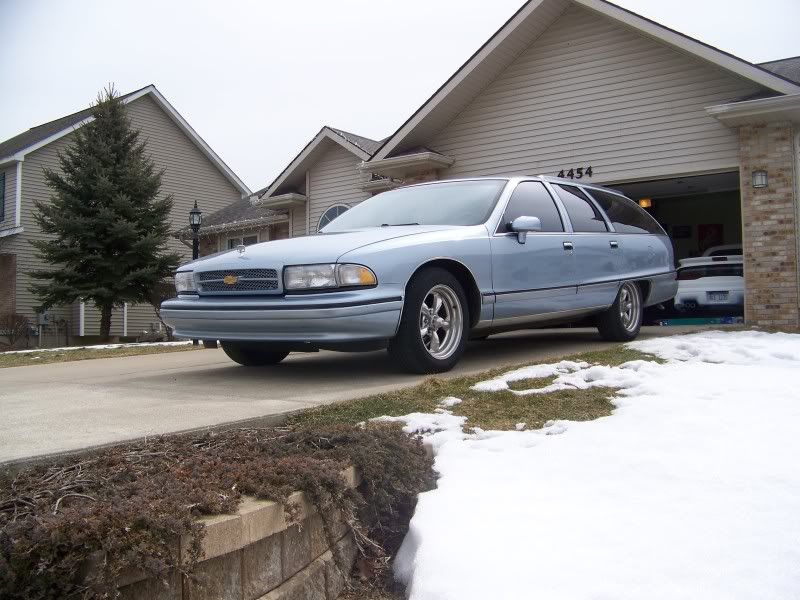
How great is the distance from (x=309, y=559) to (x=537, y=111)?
1072 cm

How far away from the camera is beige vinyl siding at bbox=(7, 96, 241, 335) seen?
2248cm

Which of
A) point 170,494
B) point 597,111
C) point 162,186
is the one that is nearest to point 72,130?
point 162,186

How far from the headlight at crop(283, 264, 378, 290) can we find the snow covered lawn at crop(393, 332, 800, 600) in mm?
990

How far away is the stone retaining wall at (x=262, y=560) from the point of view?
6.66 feet

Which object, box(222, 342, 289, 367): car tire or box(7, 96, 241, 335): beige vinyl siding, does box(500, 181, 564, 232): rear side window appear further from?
box(7, 96, 241, 335): beige vinyl siding

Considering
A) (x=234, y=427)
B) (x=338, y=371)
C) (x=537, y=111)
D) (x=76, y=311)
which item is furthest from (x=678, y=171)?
(x=76, y=311)

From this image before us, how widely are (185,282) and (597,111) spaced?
26.7ft

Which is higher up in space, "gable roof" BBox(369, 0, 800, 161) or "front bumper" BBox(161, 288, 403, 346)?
"gable roof" BBox(369, 0, 800, 161)

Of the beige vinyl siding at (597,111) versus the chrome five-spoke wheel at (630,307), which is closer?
the chrome five-spoke wheel at (630,307)

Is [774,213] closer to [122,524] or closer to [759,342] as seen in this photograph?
[759,342]

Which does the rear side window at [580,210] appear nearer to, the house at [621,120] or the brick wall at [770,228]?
the house at [621,120]

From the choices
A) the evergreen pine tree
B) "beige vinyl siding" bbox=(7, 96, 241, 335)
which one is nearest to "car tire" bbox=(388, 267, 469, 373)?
the evergreen pine tree

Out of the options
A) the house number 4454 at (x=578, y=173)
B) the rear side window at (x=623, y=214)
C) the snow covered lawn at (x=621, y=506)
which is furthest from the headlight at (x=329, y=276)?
the house number 4454 at (x=578, y=173)

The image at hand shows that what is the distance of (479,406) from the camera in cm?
405
